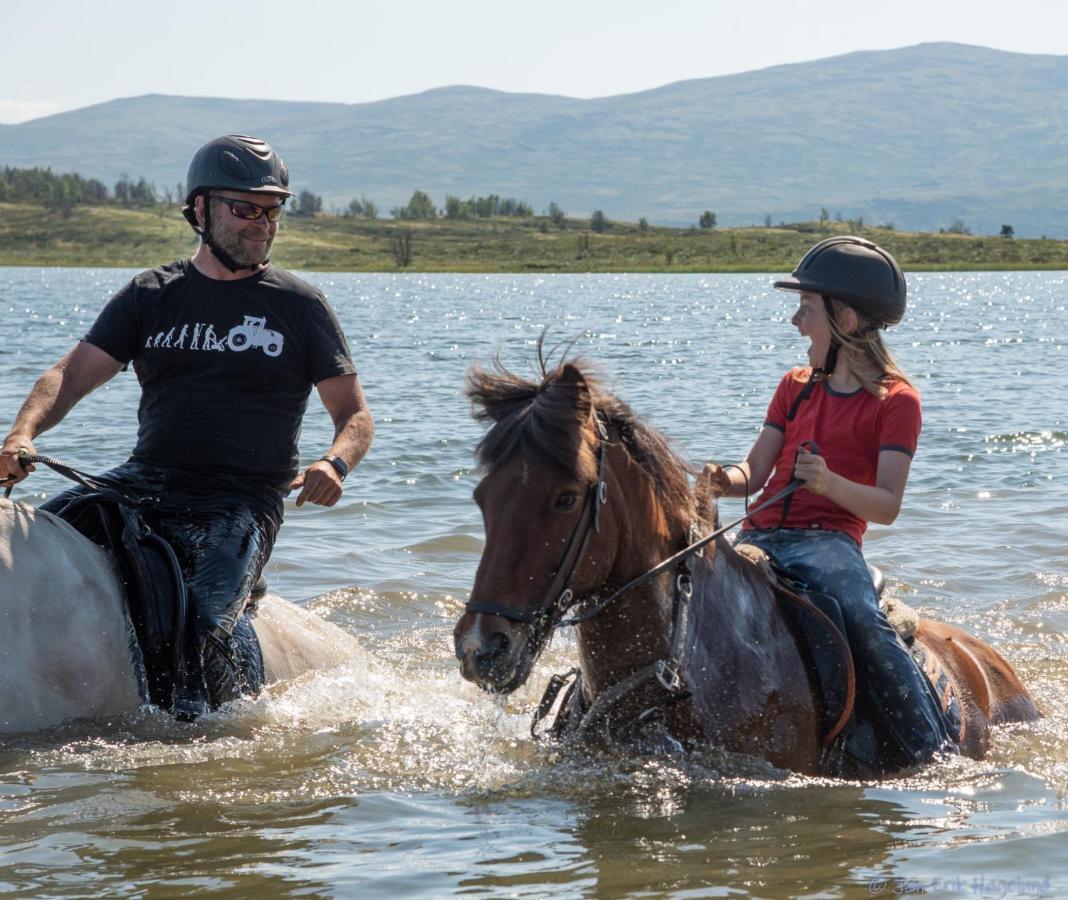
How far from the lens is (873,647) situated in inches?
227

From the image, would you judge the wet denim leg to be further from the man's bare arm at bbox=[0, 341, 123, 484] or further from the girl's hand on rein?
the girl's hand on rein

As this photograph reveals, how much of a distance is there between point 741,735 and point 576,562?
111 centimetres

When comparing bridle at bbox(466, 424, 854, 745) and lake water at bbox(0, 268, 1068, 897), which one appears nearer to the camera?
bridle at bbox(466, 424, 854, 745)

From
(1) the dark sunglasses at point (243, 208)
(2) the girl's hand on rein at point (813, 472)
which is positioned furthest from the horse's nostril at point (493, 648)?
(1) the dark sunglasses at point (243, 208)

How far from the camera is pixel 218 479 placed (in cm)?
668

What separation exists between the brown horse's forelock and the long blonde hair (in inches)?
44.4

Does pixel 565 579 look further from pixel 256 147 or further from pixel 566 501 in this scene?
pixel 256 147

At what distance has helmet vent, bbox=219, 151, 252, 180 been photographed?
672 centimetres

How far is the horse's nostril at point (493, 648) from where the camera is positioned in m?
4.41

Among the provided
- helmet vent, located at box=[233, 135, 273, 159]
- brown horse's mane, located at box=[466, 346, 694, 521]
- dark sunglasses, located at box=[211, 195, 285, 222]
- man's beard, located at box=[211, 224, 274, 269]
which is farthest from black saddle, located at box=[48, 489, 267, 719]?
brown horse's mane, located at box=[466, 346, 694, 521]

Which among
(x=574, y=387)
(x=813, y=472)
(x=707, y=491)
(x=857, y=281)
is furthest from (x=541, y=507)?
(x=857, y=281)

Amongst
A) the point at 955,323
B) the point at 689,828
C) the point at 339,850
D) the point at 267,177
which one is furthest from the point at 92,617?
the point at 955,323

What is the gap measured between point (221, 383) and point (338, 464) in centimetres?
73

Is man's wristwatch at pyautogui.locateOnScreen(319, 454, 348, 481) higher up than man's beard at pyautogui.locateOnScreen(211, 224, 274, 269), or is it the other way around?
man's beard at pyautogui.locateOnScreen(211, 224, 274, 269)
